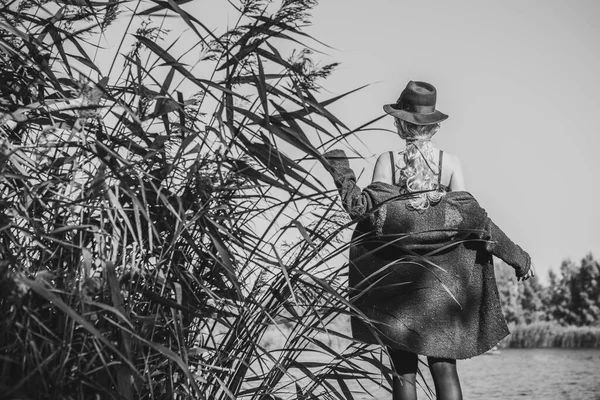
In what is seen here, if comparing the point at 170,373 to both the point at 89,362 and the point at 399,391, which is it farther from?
the point at 399,391

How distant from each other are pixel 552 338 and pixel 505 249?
2358 cm

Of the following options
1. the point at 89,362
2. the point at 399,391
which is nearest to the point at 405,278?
the point at 399,391

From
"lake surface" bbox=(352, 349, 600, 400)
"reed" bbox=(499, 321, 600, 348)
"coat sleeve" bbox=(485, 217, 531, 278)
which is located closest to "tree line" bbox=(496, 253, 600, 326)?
"reed" bbox=(499, 321, 600, 348)

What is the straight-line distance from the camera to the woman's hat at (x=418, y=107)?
10.4 ft

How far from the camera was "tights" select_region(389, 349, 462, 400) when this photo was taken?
2.93 metres

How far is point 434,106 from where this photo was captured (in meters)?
3.26

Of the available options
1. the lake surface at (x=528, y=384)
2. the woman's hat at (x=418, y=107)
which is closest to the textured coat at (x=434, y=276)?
the woman's hat at (x=418, y=107)

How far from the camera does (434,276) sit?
10.1ft

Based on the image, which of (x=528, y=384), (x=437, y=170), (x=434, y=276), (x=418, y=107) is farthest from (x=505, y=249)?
(x=528, y=384)

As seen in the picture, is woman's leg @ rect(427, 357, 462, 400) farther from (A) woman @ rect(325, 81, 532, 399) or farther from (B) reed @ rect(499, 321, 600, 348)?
(B) reed @ rect(499, 321, 600, 348)

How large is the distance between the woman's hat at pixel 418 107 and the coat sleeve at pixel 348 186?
0.37 meters

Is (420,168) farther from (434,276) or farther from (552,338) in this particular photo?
(552,338)

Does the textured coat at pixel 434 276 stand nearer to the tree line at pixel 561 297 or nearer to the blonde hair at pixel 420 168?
the blonde hair at pixel 420 168

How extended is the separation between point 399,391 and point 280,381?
0.55 m
